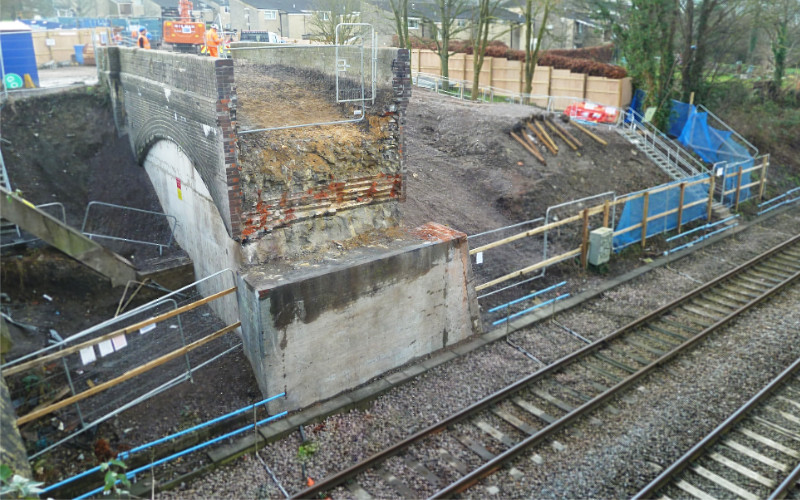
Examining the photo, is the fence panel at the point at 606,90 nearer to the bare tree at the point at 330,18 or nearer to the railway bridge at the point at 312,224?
the bare tree at the point at 330,18

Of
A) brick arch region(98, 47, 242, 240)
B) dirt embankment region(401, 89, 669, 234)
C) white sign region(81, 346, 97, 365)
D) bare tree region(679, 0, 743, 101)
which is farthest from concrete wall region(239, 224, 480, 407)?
bare tree region(679, 0, 743, 101)

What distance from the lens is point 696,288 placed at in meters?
14.4

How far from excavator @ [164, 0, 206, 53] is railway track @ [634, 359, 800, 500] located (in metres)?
14.7

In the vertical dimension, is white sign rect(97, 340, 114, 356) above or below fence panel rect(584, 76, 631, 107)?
below

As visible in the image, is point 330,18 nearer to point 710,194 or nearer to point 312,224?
point 710,194

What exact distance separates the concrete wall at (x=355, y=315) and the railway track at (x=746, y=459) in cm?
447

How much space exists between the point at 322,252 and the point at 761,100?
1108 inches

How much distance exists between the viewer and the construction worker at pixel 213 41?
1441 cm

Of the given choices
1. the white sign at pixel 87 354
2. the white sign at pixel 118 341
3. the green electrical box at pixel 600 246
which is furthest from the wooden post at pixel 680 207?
the white sign at pixel 87 354

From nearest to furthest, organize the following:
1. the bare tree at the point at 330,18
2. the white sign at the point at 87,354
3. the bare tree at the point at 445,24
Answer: the white sign at the point at 87,354
the bare tree at the point at 330,18
the bare tree at the point at 445,24

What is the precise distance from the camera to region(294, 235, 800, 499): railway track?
8234 millimetres

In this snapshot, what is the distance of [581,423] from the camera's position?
947 centimetres

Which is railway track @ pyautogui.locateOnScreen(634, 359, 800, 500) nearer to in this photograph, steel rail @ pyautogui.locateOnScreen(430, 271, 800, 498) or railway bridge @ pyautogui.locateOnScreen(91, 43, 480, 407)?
steel rail @ pyautogui.locateOnScreen(430, 271, 800, 498)

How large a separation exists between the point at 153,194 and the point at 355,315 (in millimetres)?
7292
